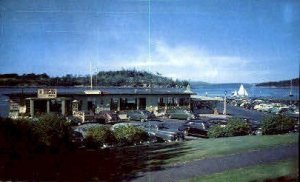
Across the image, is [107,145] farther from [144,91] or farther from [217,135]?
[217,135]

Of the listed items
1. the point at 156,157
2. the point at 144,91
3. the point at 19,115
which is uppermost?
the point at 144,91

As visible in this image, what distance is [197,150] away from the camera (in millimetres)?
12188

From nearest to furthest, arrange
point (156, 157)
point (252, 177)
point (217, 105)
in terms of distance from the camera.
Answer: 1. point (252, 177)
2. point (156, 157)
3. point (217, 105)

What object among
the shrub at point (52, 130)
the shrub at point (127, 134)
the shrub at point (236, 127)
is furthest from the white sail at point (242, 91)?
the shrub at point (52, 130)

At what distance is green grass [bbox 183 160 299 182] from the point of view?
8820 mm

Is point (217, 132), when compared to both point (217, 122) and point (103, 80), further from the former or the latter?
point (103, 80)

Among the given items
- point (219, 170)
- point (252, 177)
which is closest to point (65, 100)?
point (219, 170)

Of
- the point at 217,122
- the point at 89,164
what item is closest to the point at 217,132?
the point at 217,122

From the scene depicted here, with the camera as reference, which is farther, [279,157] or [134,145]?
[134,145]

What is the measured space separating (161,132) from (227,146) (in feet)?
11.1

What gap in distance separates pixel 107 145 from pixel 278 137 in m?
6.83

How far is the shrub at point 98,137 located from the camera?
513 inches

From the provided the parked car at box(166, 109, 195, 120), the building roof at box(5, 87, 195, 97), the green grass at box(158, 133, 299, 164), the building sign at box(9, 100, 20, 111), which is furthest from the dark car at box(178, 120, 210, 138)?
the building sign at box(9, 100, 20, 111)

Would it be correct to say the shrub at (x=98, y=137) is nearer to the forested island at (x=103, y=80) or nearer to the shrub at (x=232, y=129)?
the forested island at (x=103, y=80)
